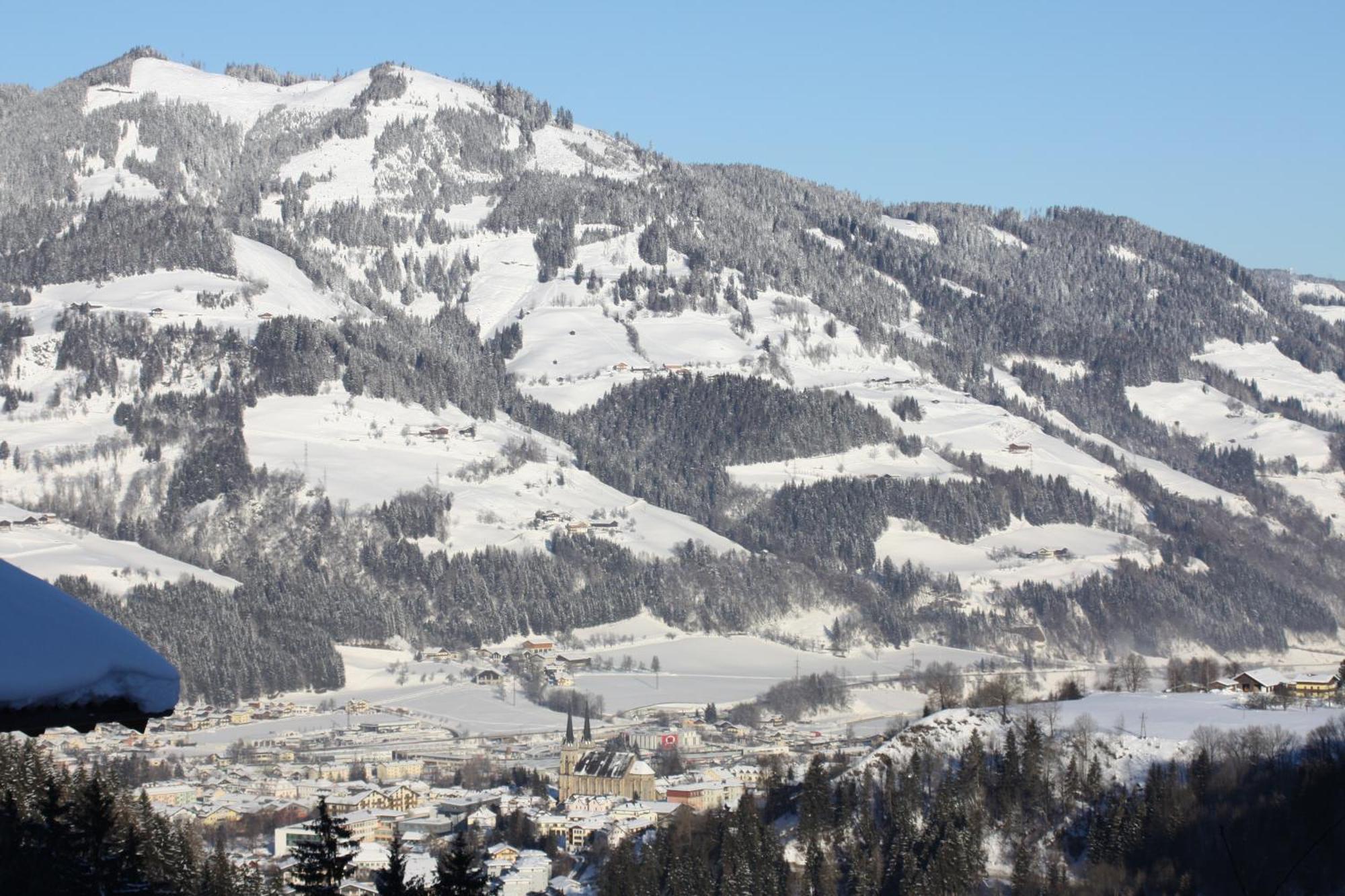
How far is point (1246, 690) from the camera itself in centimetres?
11288

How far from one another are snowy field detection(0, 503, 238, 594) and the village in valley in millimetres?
14240

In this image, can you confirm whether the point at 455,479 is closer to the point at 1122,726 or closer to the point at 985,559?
the point at 985,559

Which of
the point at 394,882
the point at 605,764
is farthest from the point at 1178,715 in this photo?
the point at 394,882

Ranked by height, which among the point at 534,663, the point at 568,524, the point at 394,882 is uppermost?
the point at 568,524

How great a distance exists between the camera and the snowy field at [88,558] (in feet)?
504

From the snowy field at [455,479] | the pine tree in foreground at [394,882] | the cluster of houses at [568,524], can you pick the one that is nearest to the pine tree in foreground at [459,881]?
the pine tree in foreground at [394,882]

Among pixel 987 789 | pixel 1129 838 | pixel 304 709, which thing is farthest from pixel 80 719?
pixel 304 709

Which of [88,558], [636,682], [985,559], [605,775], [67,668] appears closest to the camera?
[67,668]

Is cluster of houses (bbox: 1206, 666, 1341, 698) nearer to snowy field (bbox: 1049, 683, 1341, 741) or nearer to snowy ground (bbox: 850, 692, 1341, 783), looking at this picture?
snowy field (bbox: 1049, 683, 1341, 741)

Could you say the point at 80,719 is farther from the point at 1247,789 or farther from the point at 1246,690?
the point at 1246,690

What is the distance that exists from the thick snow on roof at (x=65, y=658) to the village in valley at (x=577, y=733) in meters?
55.9

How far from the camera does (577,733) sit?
13188cm

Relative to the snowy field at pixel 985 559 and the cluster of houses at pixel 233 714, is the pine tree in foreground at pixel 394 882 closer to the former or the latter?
the cluster of houses at pixel 233 714

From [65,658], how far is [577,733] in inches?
4975
